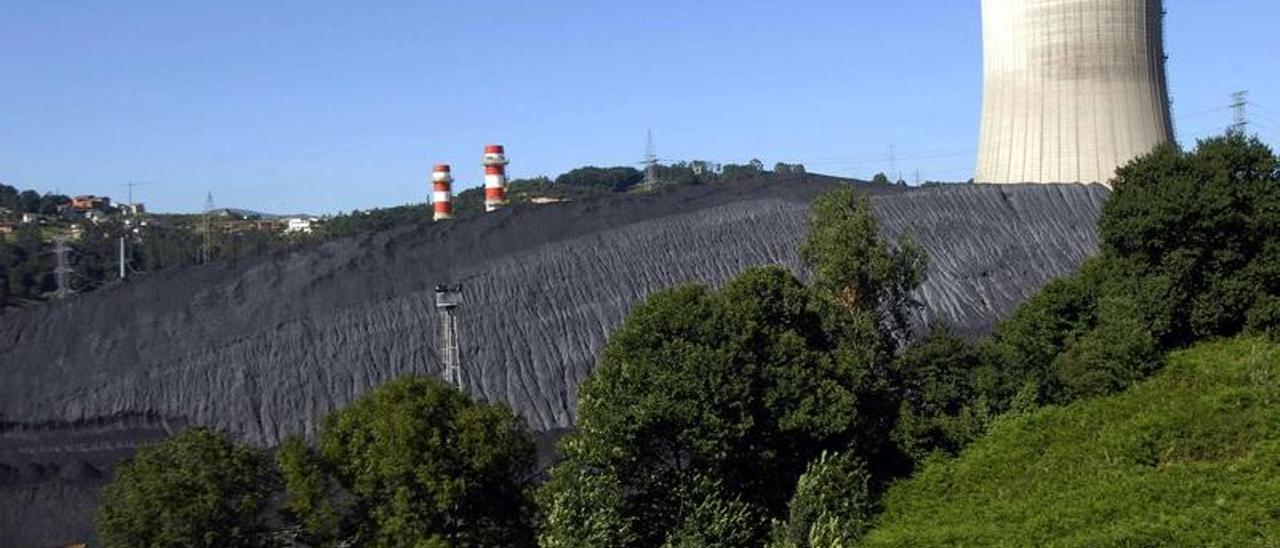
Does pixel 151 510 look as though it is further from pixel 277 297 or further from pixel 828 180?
pixel 828 180

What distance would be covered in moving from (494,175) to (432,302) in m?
17.6

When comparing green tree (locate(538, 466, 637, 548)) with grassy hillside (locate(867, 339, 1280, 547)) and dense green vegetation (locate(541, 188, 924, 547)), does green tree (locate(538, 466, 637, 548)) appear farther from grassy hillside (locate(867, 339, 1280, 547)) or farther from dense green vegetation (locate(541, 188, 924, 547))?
grassy hillside (locate(867, 339, 1280, 547))

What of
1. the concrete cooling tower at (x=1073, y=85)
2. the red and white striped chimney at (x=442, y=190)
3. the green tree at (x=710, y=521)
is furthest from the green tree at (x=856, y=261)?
the red and white striped chimney at (x=442, y=190)

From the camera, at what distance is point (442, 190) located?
4062 centimetres

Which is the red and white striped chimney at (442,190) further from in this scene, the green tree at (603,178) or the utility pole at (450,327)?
the green tree at (603,178)

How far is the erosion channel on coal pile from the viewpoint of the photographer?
2194cm

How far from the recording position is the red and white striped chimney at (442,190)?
132 feet

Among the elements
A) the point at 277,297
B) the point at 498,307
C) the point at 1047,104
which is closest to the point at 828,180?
the point at 1047,104

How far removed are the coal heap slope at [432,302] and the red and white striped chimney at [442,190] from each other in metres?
12.7

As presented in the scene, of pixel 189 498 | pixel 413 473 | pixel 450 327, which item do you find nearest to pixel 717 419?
pixel 413 473

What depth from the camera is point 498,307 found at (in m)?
24.2

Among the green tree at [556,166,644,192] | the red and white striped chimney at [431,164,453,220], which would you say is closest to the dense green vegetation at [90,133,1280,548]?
the red and white striped chimney at [431,164,453,220]

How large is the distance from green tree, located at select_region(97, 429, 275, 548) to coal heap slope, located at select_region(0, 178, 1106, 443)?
7.91m

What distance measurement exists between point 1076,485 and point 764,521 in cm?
300
